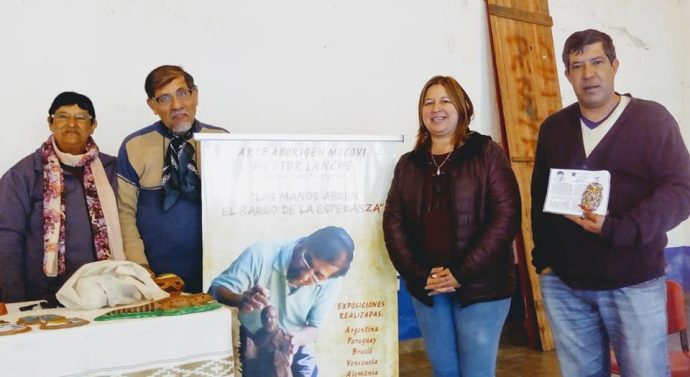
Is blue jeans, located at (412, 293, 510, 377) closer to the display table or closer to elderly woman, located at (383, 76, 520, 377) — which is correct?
elderly woman, located at (383, 76, 520, 377)

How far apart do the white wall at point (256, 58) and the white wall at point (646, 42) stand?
0.13 ft

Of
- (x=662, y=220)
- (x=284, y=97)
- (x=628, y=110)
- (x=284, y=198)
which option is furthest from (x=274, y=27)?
(x=662, y=220)

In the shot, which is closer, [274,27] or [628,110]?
[628,110]

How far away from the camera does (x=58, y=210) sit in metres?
2.31

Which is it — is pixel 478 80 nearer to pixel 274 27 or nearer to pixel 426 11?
pixel 426 11

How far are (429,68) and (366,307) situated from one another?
211cm

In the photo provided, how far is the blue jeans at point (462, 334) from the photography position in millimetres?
2129

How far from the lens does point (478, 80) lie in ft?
14.2

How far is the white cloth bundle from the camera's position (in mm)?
1928

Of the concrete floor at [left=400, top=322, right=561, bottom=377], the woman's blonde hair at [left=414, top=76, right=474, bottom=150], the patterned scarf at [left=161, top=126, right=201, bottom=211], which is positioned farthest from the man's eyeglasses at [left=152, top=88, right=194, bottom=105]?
the concrete floor at [left=400, top=322, right=561, bottom=377]

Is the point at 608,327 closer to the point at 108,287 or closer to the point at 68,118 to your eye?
the point at 108,287

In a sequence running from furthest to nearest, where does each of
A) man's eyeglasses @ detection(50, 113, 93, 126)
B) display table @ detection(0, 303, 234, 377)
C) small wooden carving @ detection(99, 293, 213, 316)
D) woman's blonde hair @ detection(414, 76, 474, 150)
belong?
man's eyeglasses @ detection(50, 113, 93, 126) < woman's blonde hair @ detection(414, 76, 474, 150) < small wooden carving @ detection(99, 293, 213, 316) < display table @ detection(0, 303, 234, 377)

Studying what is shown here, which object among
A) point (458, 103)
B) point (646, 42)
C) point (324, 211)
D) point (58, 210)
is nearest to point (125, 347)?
point (58, 210)

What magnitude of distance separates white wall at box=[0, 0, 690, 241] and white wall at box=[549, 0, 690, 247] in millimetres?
41
